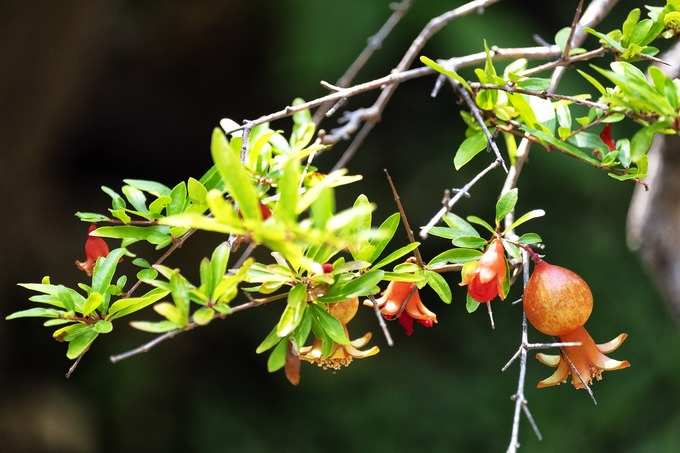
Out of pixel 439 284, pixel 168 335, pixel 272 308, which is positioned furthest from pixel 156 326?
pixel 272 308

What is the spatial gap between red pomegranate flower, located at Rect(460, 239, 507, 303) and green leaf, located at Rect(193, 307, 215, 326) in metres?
0.19

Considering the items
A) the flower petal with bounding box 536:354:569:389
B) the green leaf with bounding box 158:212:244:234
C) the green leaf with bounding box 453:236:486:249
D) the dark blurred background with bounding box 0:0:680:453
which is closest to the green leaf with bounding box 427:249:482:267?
the green leaf with bounding box 453:236:486:249

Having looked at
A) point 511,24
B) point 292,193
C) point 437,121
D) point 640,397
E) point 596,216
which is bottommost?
point 640,397

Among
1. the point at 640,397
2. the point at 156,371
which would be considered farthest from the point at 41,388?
the point at 640,397

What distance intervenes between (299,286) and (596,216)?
→ 2.22m

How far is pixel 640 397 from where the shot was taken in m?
2.40

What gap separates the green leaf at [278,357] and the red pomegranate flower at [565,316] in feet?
0.60

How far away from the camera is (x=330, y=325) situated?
0.58 m

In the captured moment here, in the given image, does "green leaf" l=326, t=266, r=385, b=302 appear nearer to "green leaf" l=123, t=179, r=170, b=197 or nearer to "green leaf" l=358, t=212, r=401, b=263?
"green leaf" l=358, t=212, r=401, b=263

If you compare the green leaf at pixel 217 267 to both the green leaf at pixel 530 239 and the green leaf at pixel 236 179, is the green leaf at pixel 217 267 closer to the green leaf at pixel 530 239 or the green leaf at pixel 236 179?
the green leaf at pixel 236 179

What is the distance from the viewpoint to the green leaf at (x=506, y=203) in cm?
62

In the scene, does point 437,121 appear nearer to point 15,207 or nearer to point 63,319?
point 15,207

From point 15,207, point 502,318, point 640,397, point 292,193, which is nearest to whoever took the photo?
point 292,193

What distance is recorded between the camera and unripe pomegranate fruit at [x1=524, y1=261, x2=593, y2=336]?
60 centimetres
